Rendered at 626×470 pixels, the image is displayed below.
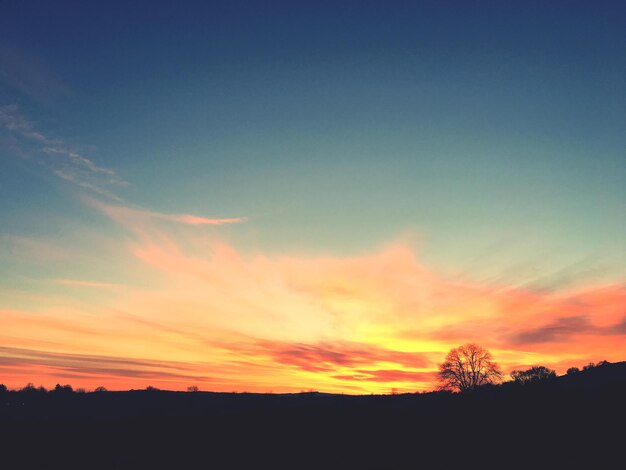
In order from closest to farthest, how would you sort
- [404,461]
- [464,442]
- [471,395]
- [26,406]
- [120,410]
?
1. [404,461]
2. [464,442]
3. [471,395]
4. [120,410]
5. [26,406]

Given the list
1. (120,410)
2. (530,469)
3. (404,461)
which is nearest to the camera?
(530,469)

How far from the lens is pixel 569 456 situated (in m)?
20.2

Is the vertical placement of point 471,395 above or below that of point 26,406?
above

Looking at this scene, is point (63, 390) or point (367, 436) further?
point (63, 390)

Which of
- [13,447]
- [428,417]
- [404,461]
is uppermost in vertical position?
[428,417]

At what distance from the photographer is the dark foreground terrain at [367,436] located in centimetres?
2200

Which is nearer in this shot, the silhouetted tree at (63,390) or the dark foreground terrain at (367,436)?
the dark foreground terrain at (367,436)

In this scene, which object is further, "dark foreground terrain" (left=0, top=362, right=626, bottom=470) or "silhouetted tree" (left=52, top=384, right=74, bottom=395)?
"silhouetted tree" (left=52, top=384, right=74, bottom=395)

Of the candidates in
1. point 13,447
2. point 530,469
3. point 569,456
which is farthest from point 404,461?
point 13,447

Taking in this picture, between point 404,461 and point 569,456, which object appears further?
point 404,461

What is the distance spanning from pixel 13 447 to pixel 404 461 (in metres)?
31.4

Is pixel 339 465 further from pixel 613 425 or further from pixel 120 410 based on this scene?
pixel 120 410

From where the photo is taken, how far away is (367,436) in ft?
93.7

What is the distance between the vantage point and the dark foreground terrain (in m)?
22.0
